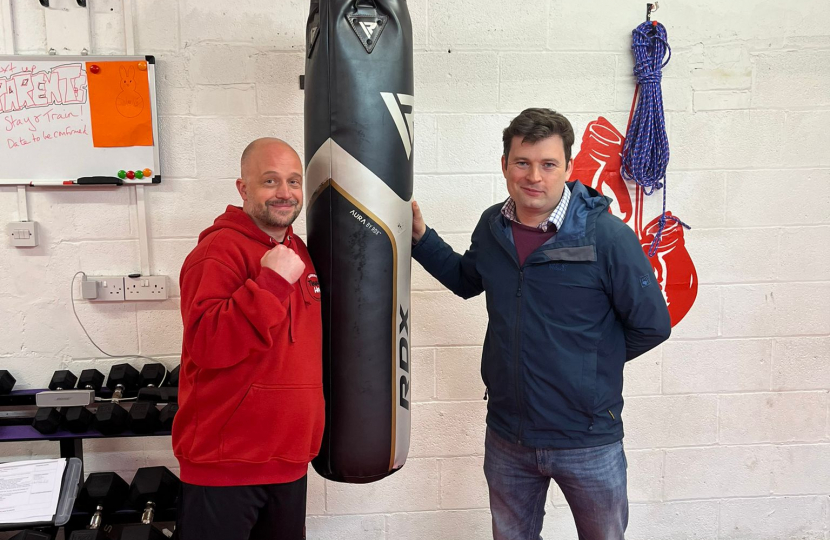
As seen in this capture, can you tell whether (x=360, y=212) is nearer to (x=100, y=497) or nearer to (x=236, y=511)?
(x=236, y=511)

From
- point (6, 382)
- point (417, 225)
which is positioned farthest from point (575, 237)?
point (6, 382)

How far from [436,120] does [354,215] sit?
879 millimetres

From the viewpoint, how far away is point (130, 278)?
2.13m

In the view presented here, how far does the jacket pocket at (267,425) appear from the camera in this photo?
1364 mm

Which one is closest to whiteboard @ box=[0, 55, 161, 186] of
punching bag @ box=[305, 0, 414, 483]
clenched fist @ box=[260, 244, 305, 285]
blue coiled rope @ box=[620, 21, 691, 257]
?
punching bag @ box=[305, 0, 414, 483]

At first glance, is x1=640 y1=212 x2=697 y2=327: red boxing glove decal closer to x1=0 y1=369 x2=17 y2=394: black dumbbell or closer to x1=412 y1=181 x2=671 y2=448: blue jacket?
x1=412 y1=181 x2=671 y2=448: blue jacket

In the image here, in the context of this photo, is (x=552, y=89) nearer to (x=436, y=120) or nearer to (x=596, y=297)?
(x=436, y=120)

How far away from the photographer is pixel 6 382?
2.06m

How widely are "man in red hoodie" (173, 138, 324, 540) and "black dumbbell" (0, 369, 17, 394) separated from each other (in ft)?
3.39

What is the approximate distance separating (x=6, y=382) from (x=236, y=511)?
1.19 metres

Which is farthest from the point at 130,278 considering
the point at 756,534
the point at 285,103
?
the point at 756,534

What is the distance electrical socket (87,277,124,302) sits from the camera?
6.97 ft

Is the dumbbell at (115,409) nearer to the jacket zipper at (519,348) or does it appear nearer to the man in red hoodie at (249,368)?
the man in red hoodie at (249,368)

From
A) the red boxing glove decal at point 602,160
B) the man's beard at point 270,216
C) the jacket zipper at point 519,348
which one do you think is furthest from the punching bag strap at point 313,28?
the red boxing glove decal at point 602,160
